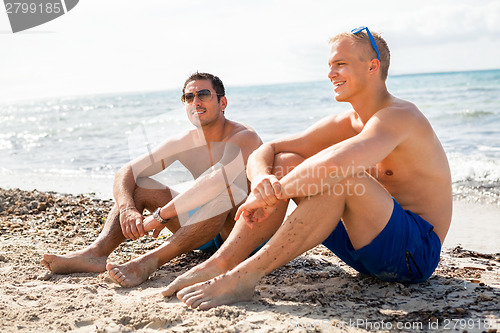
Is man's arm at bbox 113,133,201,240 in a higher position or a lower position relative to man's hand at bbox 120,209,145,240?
higher

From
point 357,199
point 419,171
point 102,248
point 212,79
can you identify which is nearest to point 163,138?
point 212,79

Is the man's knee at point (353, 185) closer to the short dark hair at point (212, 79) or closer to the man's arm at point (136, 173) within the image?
the man's arm at point (136, 173)

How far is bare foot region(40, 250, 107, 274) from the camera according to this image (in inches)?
143

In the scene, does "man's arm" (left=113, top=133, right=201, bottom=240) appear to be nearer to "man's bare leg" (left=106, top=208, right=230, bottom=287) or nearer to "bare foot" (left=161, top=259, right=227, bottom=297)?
"man's bare leg" (left=106, top=208, right=230, bottom=287)

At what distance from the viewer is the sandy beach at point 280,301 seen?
2.64 m

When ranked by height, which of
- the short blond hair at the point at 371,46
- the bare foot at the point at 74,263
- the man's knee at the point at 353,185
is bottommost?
the bare foot at the point at 74,263

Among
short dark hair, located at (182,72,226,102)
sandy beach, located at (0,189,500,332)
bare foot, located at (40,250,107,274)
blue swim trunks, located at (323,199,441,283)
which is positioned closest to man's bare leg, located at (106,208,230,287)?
sandy beach, located at (0,189,500,332)

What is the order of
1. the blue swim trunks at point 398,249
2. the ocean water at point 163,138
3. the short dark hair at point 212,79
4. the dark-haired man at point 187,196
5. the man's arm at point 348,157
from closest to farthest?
the man's arm at point 348,157 → the blue swim trunks at point 398,249 → the dark-haired man at point 187,196 → the short dark hair at point 212,79 → the ocean water at point 163,138

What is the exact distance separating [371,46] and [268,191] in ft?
3.83

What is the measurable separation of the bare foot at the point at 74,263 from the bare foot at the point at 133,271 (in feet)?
1.26

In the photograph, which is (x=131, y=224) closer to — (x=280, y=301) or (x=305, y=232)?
(x=280, y=301)

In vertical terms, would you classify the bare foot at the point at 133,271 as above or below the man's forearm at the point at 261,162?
below

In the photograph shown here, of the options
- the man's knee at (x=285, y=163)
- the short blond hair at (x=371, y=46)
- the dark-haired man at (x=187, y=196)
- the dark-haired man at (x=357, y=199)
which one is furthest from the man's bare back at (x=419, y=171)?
the dark-haired man at (x=187, y=196)

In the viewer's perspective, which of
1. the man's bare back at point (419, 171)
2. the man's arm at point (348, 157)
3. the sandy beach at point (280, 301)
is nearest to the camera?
the sandy beach at point (280, 301)
